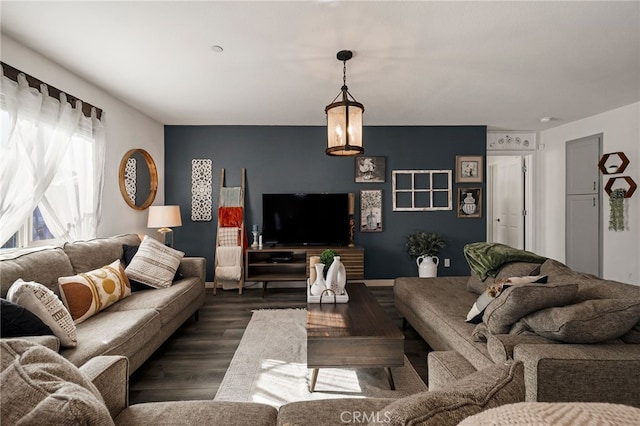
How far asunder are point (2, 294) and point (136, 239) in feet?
5.26

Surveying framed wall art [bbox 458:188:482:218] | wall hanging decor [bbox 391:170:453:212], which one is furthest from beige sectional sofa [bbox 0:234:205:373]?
framed wall art [bbox 458:188:482:218]

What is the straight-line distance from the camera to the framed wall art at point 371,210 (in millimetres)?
4930

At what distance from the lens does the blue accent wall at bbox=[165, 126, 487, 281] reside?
487 centimetres

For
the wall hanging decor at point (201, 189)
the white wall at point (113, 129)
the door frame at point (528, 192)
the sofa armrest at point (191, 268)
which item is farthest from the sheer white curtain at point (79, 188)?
the door frame at point (528, 192)

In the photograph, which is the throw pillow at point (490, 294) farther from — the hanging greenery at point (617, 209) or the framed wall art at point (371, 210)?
the hanging greenery at point (617, 209)

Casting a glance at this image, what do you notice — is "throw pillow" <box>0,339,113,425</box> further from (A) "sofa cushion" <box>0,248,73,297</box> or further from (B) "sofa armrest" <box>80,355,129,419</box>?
(A) "sofa cushion" <box>0,248,73,297</box>

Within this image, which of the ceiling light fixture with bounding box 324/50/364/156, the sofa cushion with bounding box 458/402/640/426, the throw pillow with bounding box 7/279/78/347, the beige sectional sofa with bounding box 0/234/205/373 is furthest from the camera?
the ceiling light fixture with bounding box 324/50/364/156

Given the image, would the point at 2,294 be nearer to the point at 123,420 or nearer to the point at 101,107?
the point at 123,420

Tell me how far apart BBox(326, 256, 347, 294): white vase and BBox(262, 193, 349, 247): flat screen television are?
1.98m

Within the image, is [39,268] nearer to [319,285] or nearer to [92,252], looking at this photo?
[92,252]

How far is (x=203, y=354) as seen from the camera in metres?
2.62

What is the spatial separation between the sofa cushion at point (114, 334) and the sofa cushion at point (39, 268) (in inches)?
15.7

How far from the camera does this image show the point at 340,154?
2.60 meters

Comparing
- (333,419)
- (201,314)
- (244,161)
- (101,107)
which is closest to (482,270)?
(333,419)
